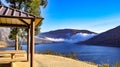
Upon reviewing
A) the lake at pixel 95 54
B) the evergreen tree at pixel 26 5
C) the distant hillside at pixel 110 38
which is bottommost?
the lake at pixel 95 54

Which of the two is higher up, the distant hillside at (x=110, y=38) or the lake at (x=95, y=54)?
the distant hillside at (x=110, y=38)

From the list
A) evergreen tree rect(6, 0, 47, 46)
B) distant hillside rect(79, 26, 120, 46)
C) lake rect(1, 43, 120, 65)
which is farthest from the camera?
distant hillside rect(79, 26, 120, 46)

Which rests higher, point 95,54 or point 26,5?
point 26,5

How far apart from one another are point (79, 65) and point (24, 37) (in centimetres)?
914

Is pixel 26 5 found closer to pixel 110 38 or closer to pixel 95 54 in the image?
pixel 95 54

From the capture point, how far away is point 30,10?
2045 centimetres

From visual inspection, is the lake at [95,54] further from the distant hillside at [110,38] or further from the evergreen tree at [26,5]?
the distant hillside at [110,38]

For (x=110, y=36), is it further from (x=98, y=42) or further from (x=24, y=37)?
(x=24, y=37)

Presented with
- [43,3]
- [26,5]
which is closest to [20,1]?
[26,5]

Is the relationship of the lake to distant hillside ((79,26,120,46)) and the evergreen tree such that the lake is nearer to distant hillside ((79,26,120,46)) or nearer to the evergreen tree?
the evergreen tree

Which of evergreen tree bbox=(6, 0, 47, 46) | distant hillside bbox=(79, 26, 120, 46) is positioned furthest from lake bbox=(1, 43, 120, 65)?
distant hillside bbox=(79, 26, 120, 46)

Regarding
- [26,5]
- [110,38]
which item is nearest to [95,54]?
[26,5]

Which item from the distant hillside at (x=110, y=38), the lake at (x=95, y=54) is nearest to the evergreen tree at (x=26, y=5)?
the lake at (x=95, y=54)

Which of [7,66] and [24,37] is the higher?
[24,37]
